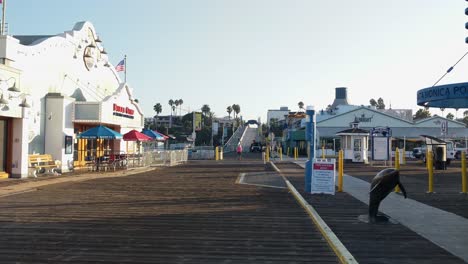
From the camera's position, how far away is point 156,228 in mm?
9836

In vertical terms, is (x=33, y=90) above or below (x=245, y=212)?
above

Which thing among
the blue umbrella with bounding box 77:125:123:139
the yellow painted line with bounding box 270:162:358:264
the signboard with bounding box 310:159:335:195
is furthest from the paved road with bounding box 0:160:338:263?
the blue umbrella with bounding box 77:125:123:139

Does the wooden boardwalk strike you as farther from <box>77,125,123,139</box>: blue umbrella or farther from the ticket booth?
the ticket booth

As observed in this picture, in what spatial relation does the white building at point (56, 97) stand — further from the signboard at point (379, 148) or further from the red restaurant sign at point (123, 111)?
the signboard at point (379, 148)

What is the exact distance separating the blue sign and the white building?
15.3 m

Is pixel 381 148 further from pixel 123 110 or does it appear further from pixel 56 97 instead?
pixel 56 97

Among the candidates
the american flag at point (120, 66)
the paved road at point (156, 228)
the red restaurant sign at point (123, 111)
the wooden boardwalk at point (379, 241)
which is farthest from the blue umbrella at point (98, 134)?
the wooden boardwalk at point (379, 241)

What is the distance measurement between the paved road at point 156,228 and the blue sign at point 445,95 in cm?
417

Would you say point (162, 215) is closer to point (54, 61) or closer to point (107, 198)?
point (107, 198)

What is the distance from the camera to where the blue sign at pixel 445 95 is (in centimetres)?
1047

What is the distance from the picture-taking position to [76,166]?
27016 mm

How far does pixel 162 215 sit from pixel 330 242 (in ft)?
15.0

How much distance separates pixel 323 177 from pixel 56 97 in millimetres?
15242

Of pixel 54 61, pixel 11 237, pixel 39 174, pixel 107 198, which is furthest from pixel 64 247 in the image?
pixel 54 61
